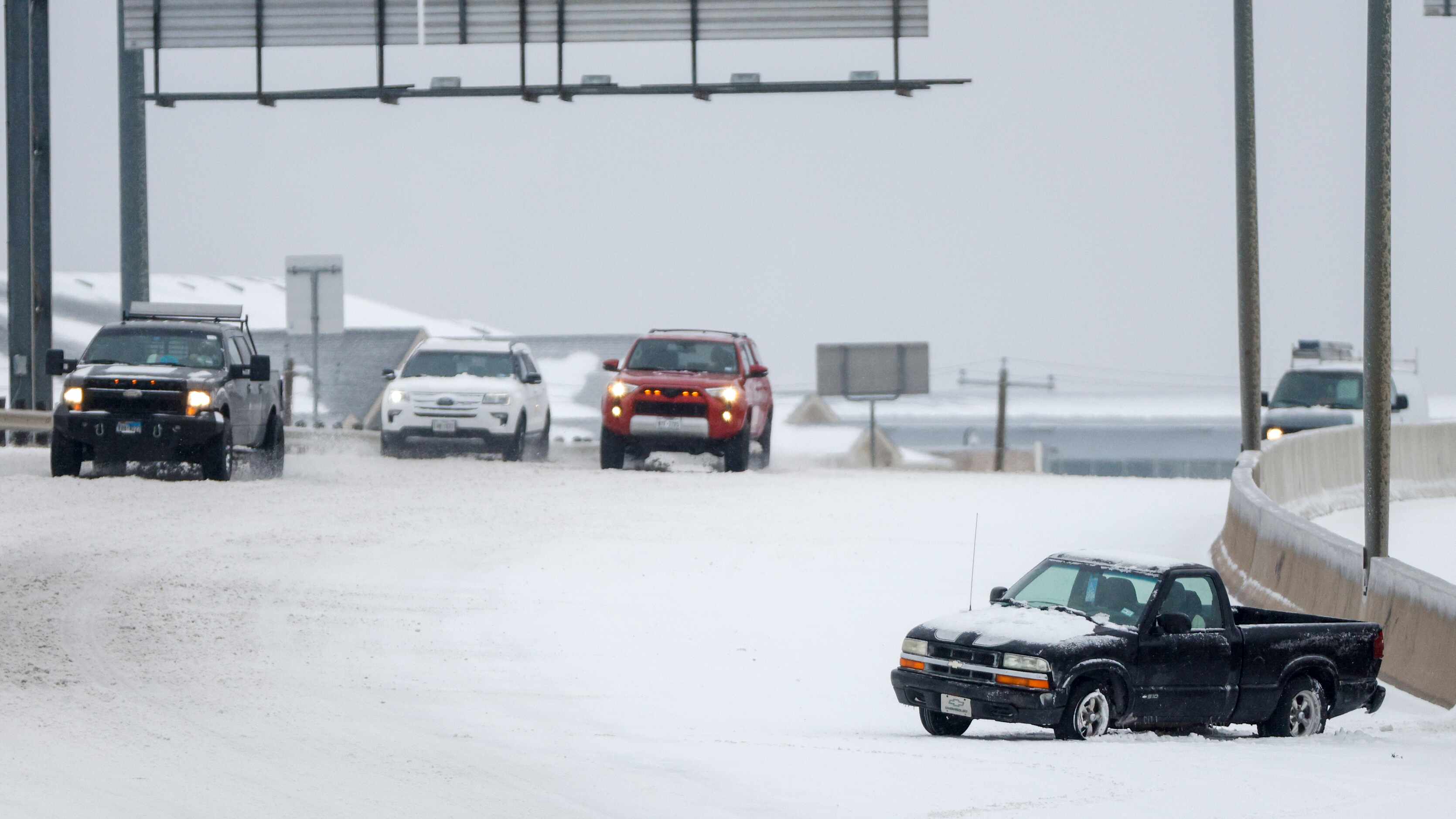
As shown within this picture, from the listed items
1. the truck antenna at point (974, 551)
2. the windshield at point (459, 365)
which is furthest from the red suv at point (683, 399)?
the truck antenna at point (974, 551)

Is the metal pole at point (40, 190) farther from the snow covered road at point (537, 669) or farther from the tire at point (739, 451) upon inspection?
the tire at point (739, 451)

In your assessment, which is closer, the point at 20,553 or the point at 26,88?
the point at 20,553

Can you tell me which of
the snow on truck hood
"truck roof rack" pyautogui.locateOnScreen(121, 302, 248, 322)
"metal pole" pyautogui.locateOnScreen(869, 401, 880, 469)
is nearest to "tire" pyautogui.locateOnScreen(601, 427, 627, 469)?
"truck roof rack" pyautogui.locateOnScreen(121, 302, 248, 322)

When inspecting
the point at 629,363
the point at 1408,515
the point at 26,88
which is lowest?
the point at 1408,515

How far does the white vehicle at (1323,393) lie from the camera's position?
108 ft

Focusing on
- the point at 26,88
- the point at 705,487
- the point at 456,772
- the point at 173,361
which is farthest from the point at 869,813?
the point at 26,88

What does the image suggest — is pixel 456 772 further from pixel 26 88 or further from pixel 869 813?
pixel 26 88

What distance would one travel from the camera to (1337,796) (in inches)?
367

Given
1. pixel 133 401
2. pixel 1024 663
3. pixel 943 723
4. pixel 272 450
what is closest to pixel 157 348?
pixel 133 401

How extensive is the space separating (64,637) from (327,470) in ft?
49.7

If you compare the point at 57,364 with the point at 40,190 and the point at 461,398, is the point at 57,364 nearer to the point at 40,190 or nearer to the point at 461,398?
the point at 461,398

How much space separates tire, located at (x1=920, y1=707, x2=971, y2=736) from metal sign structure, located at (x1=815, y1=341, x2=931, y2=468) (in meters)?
62.5

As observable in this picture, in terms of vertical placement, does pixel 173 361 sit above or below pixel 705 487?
above

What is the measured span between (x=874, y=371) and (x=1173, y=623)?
63.4m
